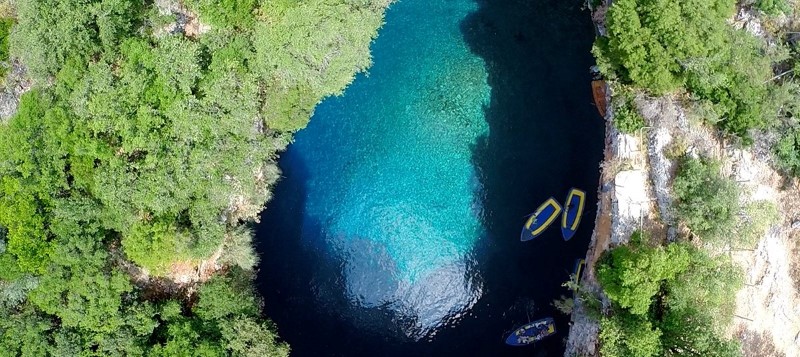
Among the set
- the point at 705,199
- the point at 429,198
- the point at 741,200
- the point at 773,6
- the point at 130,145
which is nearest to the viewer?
the point at 705,199

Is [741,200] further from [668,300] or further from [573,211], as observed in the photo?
[573,211]

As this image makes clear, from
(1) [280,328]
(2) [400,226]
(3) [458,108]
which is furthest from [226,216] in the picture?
(3) [458,108]

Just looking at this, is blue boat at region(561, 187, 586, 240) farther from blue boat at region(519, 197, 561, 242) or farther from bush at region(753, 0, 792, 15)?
bush at region(753, 0, 792, 15)

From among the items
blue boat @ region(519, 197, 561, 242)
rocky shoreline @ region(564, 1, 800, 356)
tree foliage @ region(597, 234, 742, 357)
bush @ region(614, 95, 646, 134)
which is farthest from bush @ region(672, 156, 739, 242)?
blue boat @ region(519, 197, 561, 242)

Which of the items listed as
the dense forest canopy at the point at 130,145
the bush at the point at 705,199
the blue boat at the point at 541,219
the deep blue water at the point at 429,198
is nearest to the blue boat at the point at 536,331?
the deep blue water at the point at 429,198

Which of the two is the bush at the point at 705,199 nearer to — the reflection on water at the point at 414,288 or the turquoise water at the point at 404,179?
the turquoise water at the point at 404,179

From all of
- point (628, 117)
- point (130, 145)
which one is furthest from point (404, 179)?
point (130, 145)

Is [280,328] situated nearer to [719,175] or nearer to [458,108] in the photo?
[458,108]
